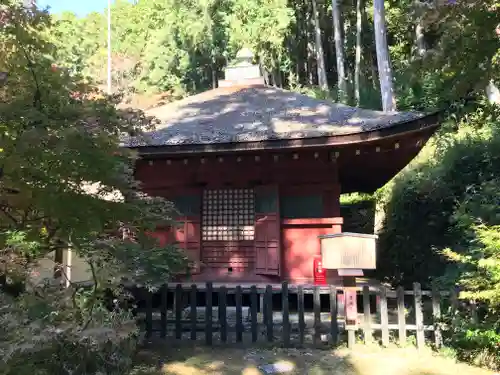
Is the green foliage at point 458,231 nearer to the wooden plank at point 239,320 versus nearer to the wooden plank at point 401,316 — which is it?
the wooden plank at point 401,316

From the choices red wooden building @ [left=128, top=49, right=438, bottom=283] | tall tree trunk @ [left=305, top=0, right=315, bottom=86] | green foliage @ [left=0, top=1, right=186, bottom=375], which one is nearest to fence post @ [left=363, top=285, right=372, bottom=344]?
red wooden building @ [left=128, top=49, right=438, bottom=283]

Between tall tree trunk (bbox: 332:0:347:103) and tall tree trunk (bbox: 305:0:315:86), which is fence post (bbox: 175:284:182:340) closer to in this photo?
tall tree trunk (bbox: 332:0:347:103)

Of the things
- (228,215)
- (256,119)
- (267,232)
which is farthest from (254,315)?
(256,119)

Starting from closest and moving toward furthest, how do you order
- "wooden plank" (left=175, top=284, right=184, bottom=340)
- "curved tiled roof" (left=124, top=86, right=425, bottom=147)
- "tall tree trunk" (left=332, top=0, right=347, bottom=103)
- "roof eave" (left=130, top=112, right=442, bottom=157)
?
"wooden plank" (left=175, top=284, right=184, bottom=340) → "roof eave" (left=130, top=112, right=442, bottom=157) → "curved tiled roof" (left=124, top=86, right=425, bottom=147) → "tall tree trunk" (left=332, top=0, right=347, bottom=103)

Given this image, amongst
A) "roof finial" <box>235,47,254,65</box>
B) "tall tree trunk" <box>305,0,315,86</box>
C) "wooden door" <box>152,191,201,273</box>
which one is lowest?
"wooden door" <box>152,191,201,273</box>

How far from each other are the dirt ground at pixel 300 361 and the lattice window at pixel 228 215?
2676 millimetres

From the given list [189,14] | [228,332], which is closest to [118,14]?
[189,14]

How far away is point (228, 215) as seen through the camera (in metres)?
7.82

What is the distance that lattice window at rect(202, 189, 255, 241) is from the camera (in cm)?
779

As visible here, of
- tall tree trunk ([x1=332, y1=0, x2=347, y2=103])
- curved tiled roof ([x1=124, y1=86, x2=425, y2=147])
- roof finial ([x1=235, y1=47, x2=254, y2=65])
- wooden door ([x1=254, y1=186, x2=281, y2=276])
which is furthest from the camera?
tall tree trunk ([x1=332, y1=0, x2=347, y2=103])

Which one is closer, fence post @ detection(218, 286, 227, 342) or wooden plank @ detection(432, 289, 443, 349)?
wooden plank @ detection(432, 289, 443, 349)

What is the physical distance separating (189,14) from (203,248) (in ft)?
65.6

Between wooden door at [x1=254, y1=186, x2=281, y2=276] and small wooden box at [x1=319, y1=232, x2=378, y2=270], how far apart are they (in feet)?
6.55

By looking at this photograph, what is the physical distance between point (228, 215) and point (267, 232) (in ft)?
2.66
